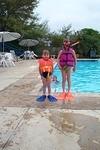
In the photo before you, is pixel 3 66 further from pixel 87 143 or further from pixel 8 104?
pixel 87 143

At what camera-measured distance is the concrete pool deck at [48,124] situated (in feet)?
17.0

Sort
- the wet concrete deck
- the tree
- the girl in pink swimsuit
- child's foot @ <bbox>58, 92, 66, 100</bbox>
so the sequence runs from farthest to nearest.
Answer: the tree → the girl in pink swimsuit → child's foot @ <bbox>58, 92, 66, 100</bbox> → the wet concrete deck

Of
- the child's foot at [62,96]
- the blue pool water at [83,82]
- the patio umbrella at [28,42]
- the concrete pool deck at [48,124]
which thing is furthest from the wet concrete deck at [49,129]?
the patio umbrella at [28,42]

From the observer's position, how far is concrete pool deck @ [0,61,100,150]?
5.17 meters

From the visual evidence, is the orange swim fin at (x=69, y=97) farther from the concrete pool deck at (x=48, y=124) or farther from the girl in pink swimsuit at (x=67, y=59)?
the girl in pink swimsuit at (x=67, y=59)

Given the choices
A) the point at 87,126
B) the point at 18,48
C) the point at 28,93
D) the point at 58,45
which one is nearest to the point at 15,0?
the point at 18,48

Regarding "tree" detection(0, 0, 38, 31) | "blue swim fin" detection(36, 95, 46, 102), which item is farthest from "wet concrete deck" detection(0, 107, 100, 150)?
"tree" detection(0, 0, 38, 31)

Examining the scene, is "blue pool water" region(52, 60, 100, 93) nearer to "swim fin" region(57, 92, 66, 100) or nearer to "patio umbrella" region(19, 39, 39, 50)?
"swim fin" region(57, 92, 66, 100)

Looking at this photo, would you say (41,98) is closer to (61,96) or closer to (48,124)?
(61,96)

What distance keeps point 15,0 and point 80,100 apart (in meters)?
27.4

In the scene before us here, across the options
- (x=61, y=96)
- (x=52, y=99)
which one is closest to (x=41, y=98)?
(x=52, y=99)

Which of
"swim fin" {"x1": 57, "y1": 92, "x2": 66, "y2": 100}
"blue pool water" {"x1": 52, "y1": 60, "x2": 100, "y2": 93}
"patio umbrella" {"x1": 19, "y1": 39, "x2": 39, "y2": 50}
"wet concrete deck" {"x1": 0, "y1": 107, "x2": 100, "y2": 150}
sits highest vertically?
"patio umbrella" {"x1": 19, "y1": 39, "x2": 39, "y2": 50}

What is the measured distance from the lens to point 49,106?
764 cm

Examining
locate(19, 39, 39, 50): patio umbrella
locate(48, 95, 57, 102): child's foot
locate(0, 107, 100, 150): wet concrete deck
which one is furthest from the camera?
locate(19, 39, 39, 50): patio umbrella
